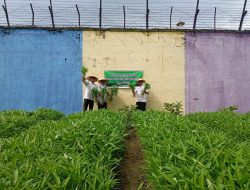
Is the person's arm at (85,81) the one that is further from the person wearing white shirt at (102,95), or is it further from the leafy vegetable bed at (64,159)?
the leafy vegetable bed at (64,159)

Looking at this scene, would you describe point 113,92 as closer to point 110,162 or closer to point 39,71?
point 39,71

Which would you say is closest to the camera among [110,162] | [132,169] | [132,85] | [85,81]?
[110,162]

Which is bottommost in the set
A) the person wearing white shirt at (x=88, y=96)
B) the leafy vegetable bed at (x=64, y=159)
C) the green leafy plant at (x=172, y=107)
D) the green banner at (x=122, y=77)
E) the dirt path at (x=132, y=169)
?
the dirt path at (x=132, y=169)

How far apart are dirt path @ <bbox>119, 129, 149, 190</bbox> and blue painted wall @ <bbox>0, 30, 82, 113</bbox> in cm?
858

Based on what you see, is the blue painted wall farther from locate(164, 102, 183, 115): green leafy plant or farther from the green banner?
locate(164, 102, 183, 115): green leafy plant

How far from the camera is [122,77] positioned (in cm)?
1493

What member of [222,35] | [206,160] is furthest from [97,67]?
[206,160]

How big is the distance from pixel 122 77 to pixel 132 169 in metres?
10.2

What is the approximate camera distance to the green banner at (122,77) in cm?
1488

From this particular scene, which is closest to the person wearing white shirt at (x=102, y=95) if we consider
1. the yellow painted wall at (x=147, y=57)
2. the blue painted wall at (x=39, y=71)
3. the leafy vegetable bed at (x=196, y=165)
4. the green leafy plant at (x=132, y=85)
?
the yellow painted wall at (x=147, y=57)

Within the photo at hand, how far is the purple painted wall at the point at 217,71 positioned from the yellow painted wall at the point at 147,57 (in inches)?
17.4

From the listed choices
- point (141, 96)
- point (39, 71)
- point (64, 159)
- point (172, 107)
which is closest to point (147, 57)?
point (141, 96)

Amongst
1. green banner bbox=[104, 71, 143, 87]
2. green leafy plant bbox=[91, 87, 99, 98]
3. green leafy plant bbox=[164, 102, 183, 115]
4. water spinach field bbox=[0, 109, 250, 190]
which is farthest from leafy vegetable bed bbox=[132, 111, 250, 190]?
green banner bbox=[104, 71, 143, 87]

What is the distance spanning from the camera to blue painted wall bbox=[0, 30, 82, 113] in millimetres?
14742
